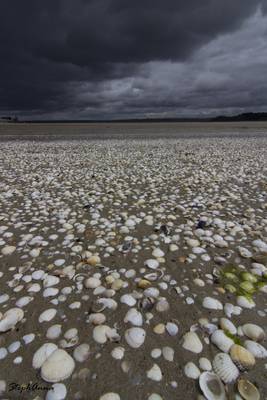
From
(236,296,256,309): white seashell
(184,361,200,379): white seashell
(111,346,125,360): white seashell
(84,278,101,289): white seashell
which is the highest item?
(84,278,101,289): white seashell

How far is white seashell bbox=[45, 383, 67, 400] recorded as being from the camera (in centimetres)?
156

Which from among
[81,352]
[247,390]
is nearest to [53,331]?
[81,352]

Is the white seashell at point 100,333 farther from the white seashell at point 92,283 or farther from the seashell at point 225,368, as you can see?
the seashell at point 225,368

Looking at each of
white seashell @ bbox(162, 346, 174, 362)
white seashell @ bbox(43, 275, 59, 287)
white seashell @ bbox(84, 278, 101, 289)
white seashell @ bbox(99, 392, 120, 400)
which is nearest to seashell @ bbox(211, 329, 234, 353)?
white seashell @ bbox(162, 346, 174, 362)

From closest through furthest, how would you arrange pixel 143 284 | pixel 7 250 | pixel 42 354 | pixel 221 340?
1. pixel 42 354
2. pixel 221 340
3. pixel 143 284
4. pixel 7 250

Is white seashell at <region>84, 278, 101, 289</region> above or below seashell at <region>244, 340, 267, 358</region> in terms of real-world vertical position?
above

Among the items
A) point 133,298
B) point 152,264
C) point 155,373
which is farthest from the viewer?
point 152,264

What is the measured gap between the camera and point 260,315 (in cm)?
222

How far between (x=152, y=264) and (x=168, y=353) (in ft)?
4.04

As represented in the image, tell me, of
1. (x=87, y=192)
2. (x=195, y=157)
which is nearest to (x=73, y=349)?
(x=87, y=192)

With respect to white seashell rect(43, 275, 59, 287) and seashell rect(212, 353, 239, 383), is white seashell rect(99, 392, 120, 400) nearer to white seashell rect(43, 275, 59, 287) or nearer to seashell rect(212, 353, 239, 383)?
seashell rect(212, 353, 239, 383)

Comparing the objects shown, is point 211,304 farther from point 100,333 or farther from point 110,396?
point 110,396

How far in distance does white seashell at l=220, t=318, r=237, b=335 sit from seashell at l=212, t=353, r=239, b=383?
0.26m

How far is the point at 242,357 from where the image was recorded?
5.94ft
